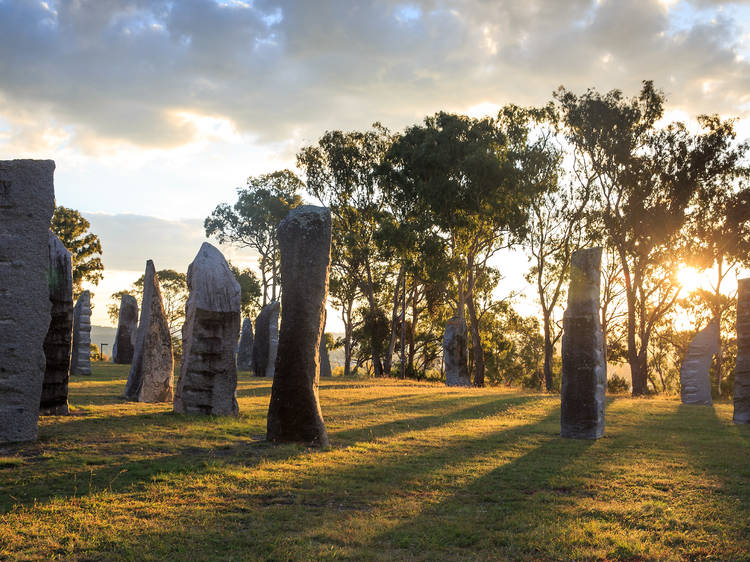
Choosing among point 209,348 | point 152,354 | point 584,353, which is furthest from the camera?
point 152,354

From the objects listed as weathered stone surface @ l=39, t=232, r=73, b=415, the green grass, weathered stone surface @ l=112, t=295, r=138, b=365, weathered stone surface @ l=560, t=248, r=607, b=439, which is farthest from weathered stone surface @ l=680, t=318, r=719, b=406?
weathered stone surface @ l=112, t=295, r=138, b=365

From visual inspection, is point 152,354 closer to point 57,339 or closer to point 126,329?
point 57,339

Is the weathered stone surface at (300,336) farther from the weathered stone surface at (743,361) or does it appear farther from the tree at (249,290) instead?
the tree at (249,290)

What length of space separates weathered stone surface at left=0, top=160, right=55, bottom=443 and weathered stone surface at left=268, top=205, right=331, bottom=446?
12.5 ft

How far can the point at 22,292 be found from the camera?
30.3ft

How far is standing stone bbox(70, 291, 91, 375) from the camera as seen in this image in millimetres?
22969

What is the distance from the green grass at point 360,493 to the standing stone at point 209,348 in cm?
62

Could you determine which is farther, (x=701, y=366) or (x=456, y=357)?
(x=456, y=357)

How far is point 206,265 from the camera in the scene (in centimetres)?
1347

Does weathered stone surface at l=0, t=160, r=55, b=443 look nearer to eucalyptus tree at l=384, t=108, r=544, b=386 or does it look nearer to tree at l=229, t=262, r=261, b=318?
eucalyptus tree at l=384, t=108, r=544, b=386

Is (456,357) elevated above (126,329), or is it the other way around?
(126,329)

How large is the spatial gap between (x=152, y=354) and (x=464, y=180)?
72.2ft

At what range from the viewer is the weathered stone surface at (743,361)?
1622cm

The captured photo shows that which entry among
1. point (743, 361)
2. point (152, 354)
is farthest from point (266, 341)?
point (743, 361)
